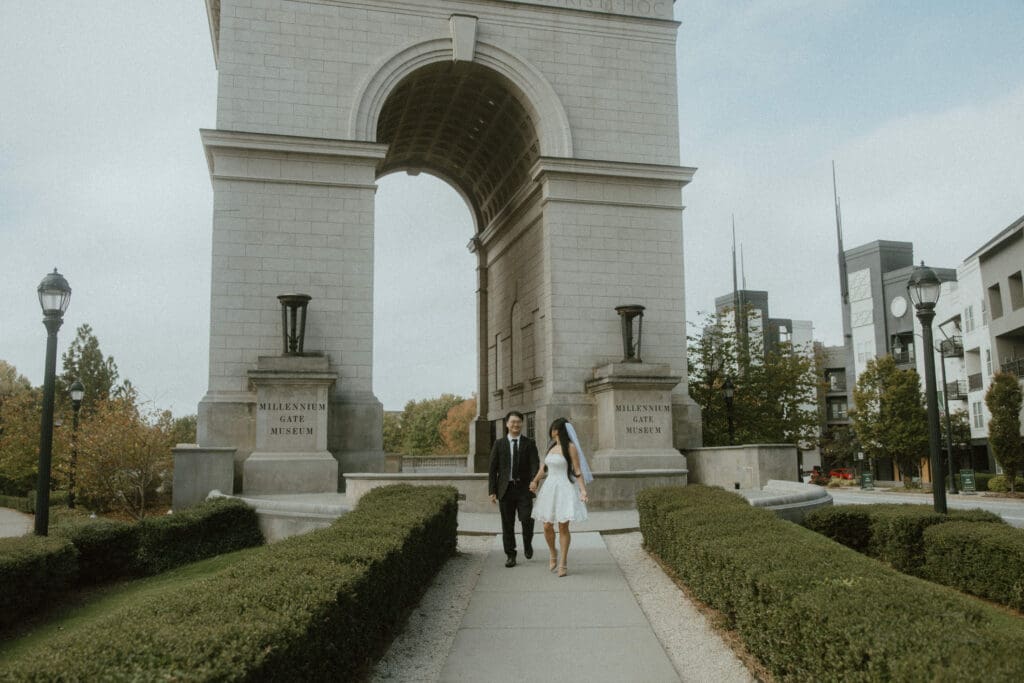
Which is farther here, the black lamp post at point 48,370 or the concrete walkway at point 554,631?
the black lamp post at point 48,370

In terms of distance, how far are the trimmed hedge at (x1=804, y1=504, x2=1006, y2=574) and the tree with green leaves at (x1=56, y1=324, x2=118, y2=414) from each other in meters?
46.5

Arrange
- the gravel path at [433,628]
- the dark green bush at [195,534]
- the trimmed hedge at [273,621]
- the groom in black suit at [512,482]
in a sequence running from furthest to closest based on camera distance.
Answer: the dark green bush at [195,534] → the groom in black suit at [512,482] → the gravel path at [433,628] → the trimmed hedge at [273,621]

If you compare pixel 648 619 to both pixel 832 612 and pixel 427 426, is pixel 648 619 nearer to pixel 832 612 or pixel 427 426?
pixel 832 612

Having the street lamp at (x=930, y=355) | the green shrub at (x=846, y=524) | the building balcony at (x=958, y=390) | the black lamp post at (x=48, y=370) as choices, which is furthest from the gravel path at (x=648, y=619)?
the building balcony at (x=958, y=390)

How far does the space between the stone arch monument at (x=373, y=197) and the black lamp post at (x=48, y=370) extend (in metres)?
6.01

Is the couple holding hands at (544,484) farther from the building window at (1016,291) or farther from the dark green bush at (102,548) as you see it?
the building window at (1016,291)

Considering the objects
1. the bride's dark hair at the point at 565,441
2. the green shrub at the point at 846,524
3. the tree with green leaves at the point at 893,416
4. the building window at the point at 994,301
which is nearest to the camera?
the bride's dark hair at the point at 565,441

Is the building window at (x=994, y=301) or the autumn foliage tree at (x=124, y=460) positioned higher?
the building window at (x=994, y=301)

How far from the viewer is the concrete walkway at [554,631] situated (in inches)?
255

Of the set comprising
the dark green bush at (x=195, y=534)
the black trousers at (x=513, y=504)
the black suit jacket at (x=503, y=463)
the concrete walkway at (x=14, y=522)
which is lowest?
the concrete walkway at (x=14, y=522)

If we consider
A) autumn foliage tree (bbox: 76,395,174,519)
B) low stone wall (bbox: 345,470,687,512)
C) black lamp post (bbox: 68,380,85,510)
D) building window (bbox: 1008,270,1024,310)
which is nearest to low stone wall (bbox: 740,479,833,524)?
low stone wall (bbox: 345,470,687,512)

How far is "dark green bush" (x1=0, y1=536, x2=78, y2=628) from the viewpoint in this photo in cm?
977

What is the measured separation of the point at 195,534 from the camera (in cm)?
1310

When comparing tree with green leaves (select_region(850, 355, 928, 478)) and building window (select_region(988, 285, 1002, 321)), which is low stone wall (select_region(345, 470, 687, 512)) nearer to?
building window (select_region(988, 285, 1002, 321))
